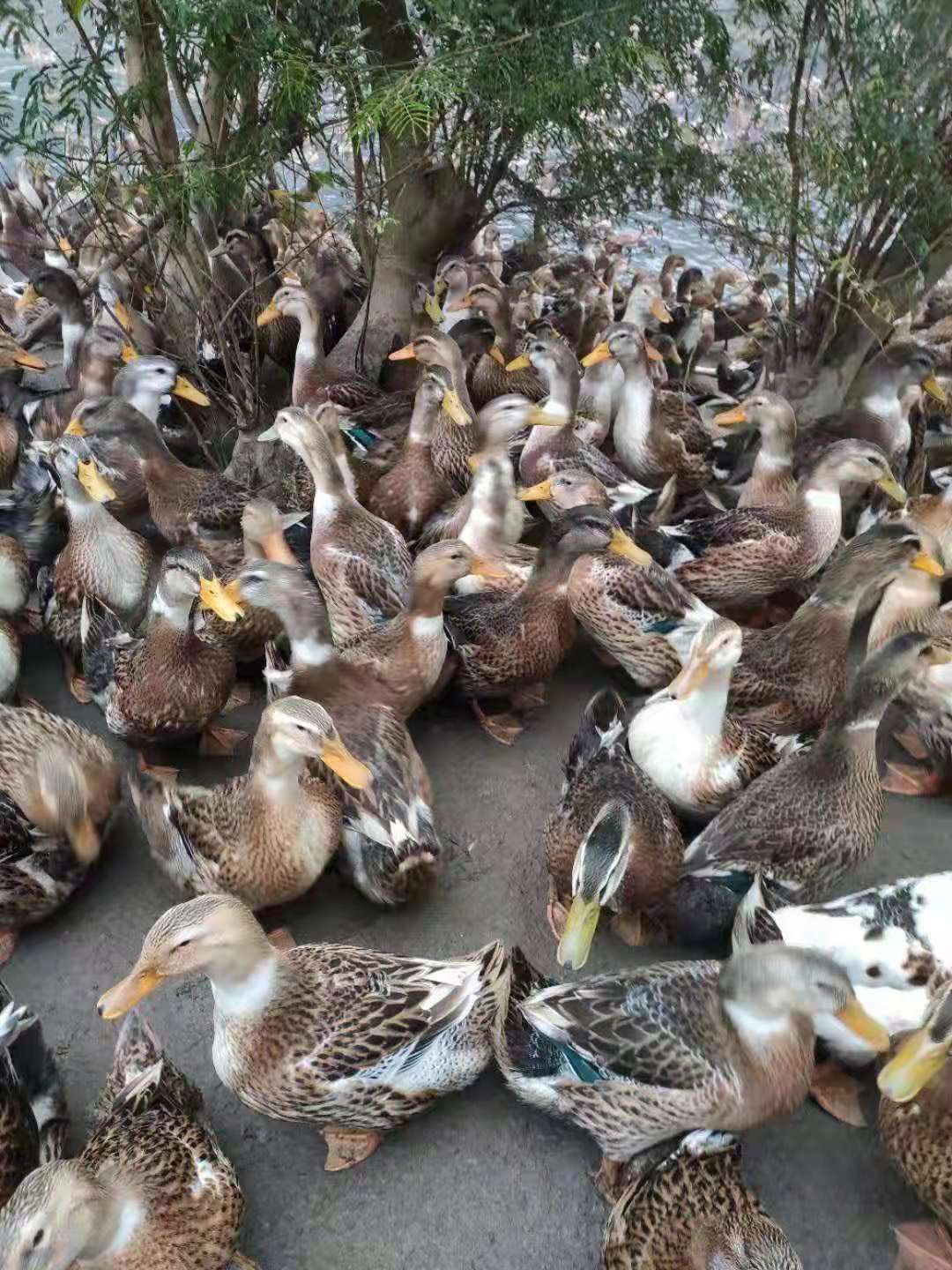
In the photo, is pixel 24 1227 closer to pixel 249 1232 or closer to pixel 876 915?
pixel 249 1232

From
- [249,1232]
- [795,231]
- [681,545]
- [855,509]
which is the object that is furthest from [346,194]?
[249,1232]

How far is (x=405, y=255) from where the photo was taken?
19.5 ft

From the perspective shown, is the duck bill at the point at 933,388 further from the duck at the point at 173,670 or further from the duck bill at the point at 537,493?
the duck at the point at 173,670

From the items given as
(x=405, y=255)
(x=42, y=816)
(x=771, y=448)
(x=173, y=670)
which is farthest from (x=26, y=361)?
(x=771, y=448)

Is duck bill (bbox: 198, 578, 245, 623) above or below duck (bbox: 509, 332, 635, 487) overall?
below

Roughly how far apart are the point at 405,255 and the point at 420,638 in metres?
3.24

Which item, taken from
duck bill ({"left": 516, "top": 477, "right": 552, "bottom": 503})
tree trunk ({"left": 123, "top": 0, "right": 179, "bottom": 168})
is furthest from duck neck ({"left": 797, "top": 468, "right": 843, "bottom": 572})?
tree trunk ({"left": 123, "top": 0, "right": 179, "bottom": 168})

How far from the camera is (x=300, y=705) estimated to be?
284cm

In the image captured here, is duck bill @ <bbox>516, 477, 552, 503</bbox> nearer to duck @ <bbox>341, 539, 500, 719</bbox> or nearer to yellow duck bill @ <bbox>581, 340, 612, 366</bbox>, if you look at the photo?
duck @ <bbox>341, 539, 500, 719</bbox>

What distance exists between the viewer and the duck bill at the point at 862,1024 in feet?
7.45

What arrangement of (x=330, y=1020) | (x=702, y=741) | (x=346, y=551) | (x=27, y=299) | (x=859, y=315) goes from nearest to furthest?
1. (x=330, y=1020)
2. (x=702, y=741)
3. (x=346, y=551)
4. (x=859, y=315)
5. (x=27, y=299)

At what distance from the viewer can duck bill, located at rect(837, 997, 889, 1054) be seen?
7.45 ft

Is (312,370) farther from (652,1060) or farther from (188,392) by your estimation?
(652,1060)

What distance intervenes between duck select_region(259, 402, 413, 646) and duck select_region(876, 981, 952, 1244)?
2.40m
